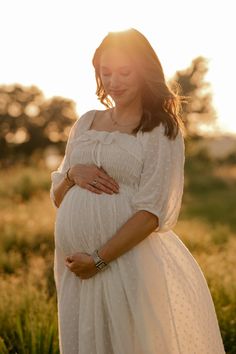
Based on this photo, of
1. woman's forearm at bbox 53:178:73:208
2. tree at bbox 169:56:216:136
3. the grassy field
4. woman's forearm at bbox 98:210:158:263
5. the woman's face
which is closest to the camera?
woman's forearm at bbox 98:210:158:263

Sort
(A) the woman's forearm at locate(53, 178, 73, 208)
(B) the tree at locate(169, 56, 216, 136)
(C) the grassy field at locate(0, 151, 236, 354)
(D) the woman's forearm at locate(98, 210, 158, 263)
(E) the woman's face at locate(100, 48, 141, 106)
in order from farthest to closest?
(B) the tree at locate(169, 56, 216, 136)
(C) the grassy field at locate(0, 151, 236, 354)
(A) the woman's forearm at locate(53, 178, 73, 208)
(E) the woman's face at locate(100, 48, 141, 106)
(D) the woman's forearm at locate(98, 210, 158, 263)

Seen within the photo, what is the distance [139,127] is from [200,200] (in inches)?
789

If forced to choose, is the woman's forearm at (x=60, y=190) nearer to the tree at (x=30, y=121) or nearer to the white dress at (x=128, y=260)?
the white dress at (x=128, y=260)

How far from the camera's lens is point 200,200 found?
917 inches

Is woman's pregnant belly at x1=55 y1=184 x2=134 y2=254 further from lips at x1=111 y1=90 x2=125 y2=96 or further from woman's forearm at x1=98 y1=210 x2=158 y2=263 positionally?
lips at x1=111 y1=90 x2=125 y2=96

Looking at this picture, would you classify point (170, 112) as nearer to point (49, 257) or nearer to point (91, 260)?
point (91, 260)

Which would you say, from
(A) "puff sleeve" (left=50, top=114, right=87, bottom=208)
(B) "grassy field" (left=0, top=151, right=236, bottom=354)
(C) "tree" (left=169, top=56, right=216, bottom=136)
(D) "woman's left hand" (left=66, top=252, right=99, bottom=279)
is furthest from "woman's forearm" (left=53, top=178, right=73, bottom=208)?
(C) "tree" (left=169, top=56, right=216, bottom=136)

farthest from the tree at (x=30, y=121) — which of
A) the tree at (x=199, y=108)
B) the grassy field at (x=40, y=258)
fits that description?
the grassy field at (x=40, y=258)

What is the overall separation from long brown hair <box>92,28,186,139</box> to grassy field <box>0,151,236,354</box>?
2.06m

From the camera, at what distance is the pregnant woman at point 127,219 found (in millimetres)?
3348

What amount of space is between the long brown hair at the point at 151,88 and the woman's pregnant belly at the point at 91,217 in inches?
13.1

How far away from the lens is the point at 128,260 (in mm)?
3408

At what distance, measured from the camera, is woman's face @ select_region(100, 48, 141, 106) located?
341cm

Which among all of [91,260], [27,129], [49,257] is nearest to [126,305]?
[91,260]
